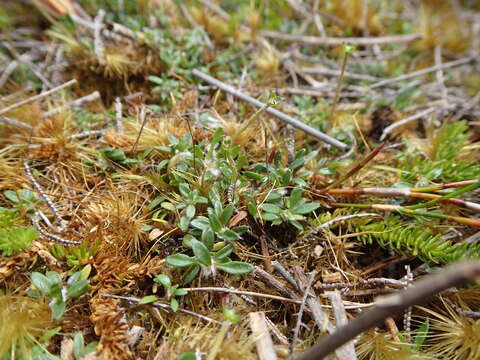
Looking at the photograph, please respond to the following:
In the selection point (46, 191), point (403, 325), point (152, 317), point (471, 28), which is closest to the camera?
point (152, 317)

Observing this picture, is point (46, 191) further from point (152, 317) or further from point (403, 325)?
point (403, 325)

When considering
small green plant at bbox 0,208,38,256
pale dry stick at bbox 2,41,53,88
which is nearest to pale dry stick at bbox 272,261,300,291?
small green plant at bbox 0,208,38,256

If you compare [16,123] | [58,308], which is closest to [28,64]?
[16,123]

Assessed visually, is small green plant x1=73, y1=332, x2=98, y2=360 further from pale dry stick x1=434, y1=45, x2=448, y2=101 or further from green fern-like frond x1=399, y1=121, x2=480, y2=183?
pale dry stick x1=434, y1=45, x2=448, y2=101

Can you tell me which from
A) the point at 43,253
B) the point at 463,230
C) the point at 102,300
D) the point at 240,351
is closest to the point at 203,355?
the point at 240,351

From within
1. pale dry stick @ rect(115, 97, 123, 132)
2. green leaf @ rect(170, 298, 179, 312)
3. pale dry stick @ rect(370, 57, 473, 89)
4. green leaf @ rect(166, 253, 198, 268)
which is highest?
pale dry stick @ rect(370, 57, 473, 89)

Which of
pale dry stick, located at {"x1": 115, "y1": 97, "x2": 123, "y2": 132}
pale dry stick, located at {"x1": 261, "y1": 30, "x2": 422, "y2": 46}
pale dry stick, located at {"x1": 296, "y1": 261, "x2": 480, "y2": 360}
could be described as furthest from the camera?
pale dry stick, located at {"x1": 261, "y1": 30, "x2": 422, "y2": 46}
